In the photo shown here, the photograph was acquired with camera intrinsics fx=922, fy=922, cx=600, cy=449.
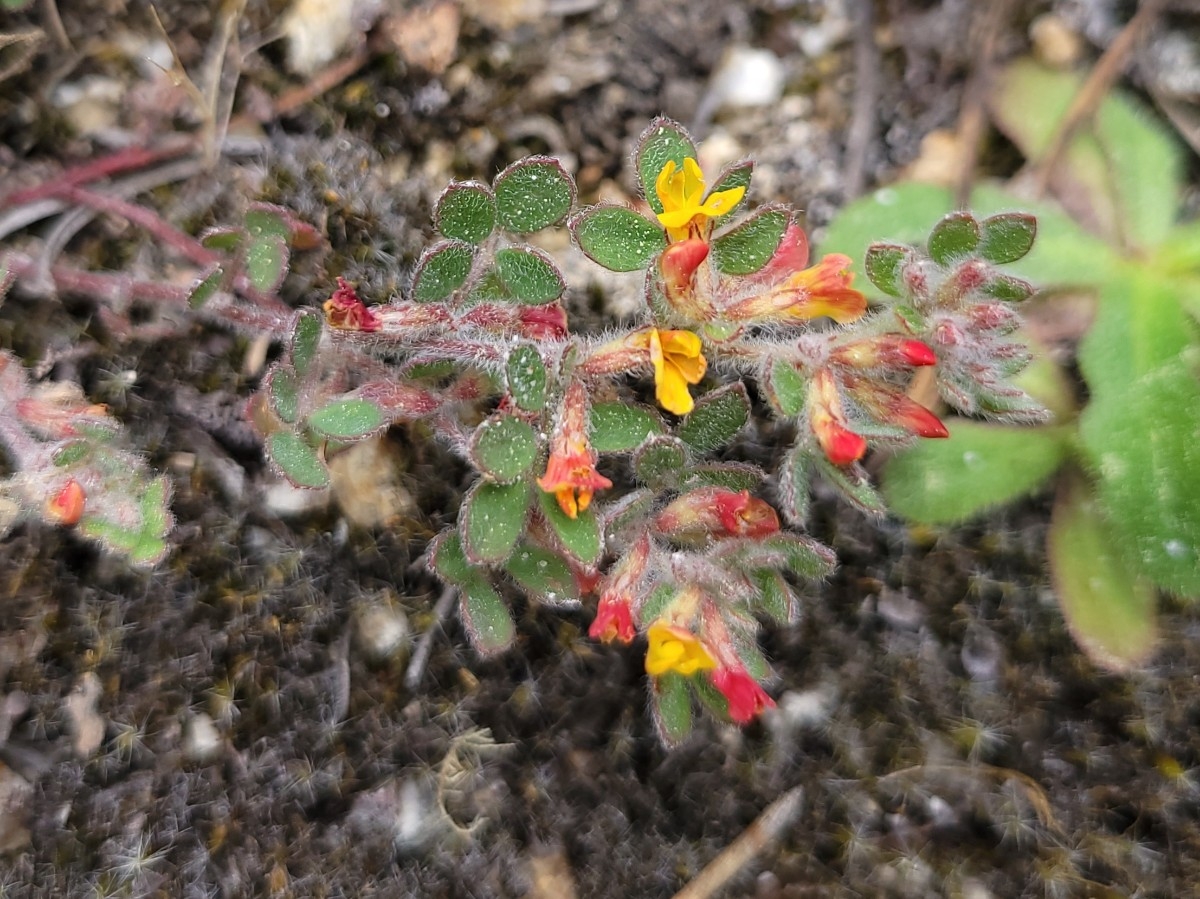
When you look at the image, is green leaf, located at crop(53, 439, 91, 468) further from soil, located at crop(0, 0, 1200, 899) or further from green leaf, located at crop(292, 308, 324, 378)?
green leaf, located at crop(292, 308, 324, 378)

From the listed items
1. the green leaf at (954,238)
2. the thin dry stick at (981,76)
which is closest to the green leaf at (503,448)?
the green leaf at (954,238)

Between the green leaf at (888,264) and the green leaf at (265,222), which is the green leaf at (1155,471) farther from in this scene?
the green leaf at (265,222)

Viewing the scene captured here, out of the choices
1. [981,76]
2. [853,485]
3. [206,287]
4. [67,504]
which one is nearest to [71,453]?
[67,504]

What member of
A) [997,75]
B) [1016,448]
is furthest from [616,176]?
[1016,448]

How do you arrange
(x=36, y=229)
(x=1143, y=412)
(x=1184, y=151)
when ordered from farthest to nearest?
(x=1184, y=151), (x=36, y=229), (x=1143, y=412)

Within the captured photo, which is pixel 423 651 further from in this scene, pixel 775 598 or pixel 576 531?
pixel 775 598

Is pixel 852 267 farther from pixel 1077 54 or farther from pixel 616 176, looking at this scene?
pixel 1077 54

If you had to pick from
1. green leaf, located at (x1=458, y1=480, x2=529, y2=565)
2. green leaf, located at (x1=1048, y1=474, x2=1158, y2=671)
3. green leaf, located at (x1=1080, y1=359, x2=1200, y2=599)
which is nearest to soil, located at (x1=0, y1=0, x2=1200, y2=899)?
green leaf, located at (x1=1048, y1=474, x2=1158, y2=671)
